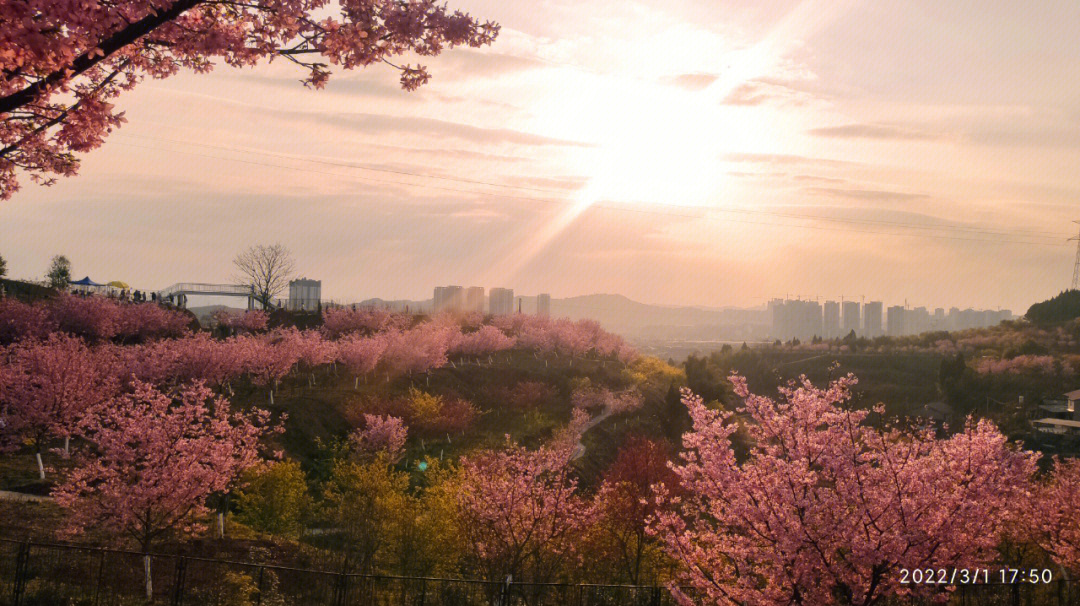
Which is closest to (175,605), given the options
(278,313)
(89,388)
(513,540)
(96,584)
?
(96,584)

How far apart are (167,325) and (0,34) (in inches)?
2624

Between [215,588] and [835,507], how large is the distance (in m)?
15.8

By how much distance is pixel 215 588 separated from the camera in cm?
2044

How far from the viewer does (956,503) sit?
42.4 feet

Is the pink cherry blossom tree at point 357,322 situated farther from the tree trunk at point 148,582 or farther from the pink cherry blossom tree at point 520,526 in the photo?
the tree trunk at point 148,582

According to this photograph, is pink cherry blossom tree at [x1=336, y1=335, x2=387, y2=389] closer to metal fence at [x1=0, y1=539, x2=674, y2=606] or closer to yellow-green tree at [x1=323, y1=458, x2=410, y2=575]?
yellow-green tree at [x1=323, y1=458, x2=410, y2=575]

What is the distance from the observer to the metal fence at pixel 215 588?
19328 mm

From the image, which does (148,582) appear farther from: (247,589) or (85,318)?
(85,318)

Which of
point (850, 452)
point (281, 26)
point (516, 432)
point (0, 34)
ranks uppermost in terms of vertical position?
point (281, 26)

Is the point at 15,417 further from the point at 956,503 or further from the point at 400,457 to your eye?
the point at 956,503

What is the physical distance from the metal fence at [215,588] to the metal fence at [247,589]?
0.03 metres

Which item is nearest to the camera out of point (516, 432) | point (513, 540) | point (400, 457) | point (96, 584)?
point (96, 584)

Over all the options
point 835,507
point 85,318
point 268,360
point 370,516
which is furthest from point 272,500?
point 85,318

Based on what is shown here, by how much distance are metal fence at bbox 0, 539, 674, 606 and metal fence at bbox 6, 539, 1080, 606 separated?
0.03 metres
